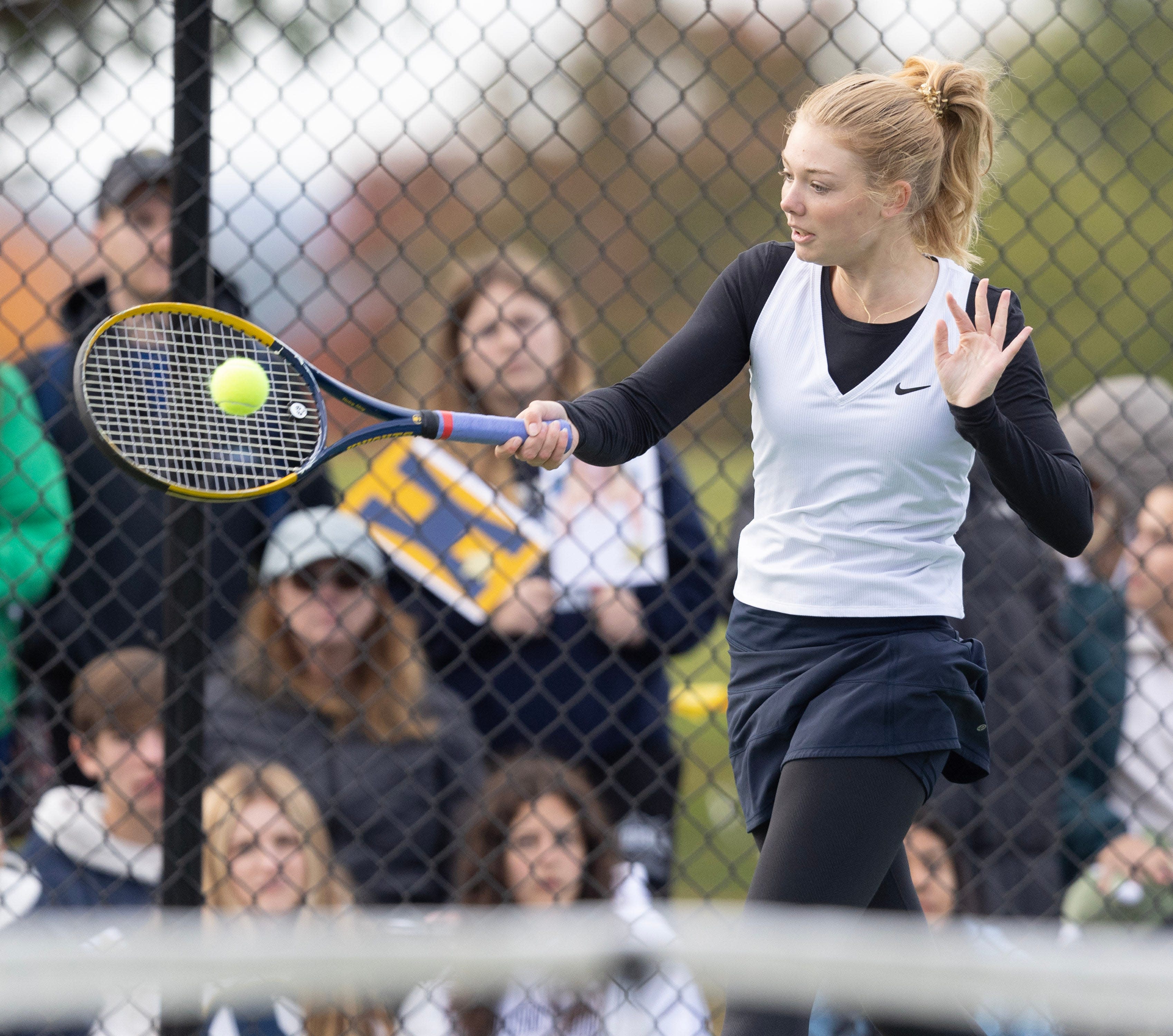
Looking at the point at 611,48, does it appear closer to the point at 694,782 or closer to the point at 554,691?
the point at 694,782

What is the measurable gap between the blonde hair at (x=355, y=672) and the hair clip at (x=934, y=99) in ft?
4.70

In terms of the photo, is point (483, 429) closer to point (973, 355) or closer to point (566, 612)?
point (973, 355)

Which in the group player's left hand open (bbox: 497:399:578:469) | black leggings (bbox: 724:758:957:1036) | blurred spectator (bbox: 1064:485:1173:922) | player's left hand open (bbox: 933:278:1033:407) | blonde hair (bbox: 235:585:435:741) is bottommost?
blurred spectator (bbox: 1064:485:1173:922)

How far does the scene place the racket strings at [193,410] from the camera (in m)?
1.86

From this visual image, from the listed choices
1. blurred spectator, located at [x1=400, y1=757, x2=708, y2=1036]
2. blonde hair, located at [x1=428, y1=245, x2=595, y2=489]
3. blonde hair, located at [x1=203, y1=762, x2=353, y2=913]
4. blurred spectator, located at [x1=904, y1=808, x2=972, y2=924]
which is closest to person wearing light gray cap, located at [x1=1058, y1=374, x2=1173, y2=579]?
blurred spectator, located at [x1=904, y1=808, x2=972, y2=924]

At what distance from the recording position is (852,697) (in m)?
1.53

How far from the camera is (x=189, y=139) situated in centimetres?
234

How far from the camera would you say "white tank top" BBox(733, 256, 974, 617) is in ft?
5.13

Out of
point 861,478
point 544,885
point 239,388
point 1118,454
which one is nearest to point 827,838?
point 861,478

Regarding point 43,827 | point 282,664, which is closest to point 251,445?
point 282,664

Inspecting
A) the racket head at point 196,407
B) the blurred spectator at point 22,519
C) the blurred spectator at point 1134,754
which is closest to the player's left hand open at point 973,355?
the racket head at point 196,407

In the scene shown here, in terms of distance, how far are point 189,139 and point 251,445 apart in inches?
28.6

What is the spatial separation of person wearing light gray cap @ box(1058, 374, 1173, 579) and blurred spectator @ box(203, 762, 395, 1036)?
1571 millimetres

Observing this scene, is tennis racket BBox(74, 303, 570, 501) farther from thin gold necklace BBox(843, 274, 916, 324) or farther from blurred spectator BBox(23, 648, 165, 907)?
blurred spectator BBox(23, 648, 165, 907)
